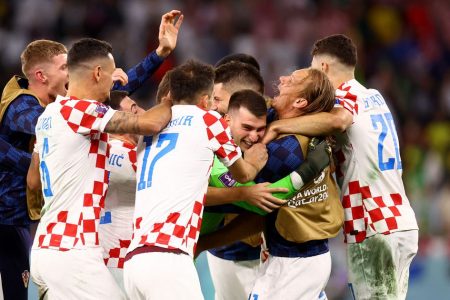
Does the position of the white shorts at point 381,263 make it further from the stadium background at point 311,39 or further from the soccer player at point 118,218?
the stadium background at point 311,39

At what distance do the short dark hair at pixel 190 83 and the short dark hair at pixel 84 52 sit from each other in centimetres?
56

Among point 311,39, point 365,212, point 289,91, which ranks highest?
point 311,39

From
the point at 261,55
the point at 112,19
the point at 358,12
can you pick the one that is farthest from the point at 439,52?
the point at 112,19

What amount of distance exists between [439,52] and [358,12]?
4.86ft

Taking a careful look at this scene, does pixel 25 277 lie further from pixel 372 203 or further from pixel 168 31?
pixel 372 203

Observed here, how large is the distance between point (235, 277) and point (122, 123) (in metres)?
1.97

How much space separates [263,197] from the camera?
646cm

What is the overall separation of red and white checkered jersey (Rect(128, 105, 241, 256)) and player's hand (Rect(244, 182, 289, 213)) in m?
0.30

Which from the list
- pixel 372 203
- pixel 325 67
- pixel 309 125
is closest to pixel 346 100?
pixel 325 67

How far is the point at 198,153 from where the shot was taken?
20.4ft

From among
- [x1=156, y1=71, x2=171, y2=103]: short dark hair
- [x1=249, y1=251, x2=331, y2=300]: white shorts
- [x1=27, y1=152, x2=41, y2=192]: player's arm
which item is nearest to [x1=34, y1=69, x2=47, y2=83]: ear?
[x1=27, y1=152, x2=41, y2=192]: player's arm

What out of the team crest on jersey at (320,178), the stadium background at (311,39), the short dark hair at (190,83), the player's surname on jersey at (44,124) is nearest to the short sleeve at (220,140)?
the short dark hair at (190,83)

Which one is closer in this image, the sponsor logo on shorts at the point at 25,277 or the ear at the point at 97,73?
the ear at the point at 97,73

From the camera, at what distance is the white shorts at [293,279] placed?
6562mm
